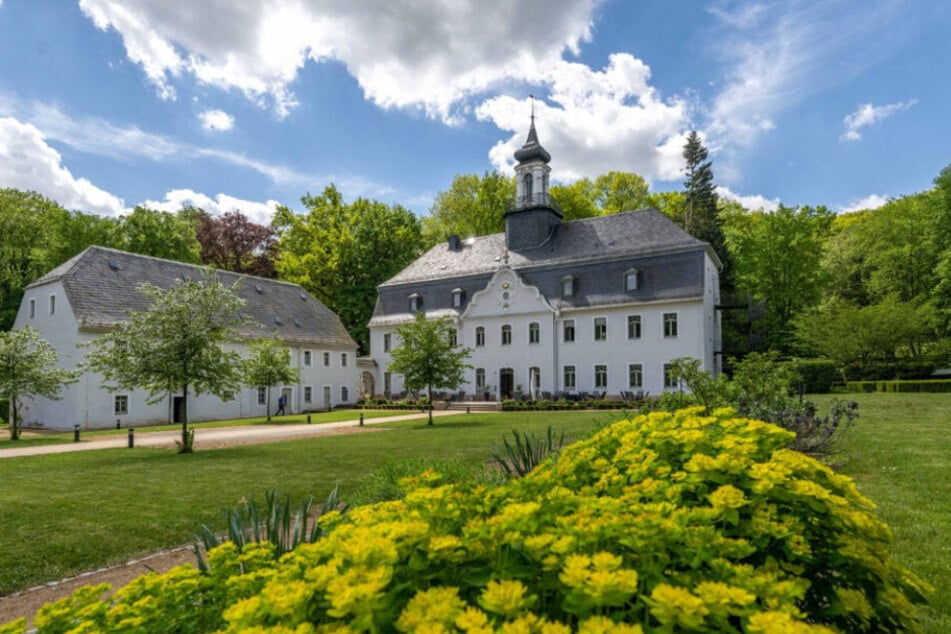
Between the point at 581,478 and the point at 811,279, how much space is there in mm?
48993

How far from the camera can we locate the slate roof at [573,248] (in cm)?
3431

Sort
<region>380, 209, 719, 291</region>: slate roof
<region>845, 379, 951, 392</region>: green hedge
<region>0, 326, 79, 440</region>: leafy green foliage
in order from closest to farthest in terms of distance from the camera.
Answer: <region>0, 326, 79, 440</region>: leafy green foliage
<region>845, 379, 951, 392</region>: green hedge
<region>380, 209, 719, 291</region>: slate roof

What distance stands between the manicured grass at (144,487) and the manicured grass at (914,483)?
12.8 feet

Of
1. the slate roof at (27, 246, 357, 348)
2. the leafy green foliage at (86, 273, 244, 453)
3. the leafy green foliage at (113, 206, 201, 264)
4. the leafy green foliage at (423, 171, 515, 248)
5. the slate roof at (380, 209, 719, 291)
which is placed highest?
the leafy green foliage at (423, 171, 515, 248)

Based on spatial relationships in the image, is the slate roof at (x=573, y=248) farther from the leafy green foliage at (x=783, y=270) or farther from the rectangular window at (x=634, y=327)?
the leafy green foliage at (x=783, y=270)

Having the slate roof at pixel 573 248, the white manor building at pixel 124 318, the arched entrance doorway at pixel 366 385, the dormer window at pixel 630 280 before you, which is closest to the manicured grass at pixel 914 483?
the dormer window at pixel 630 280

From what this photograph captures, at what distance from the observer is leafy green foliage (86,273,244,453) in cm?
1562

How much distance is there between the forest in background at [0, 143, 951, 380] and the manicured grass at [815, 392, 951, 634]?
19.7 meters

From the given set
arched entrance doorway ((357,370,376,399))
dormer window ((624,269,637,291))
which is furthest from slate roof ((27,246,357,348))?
dormer window ((624,269,637,291))

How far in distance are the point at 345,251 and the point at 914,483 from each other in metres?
44.9

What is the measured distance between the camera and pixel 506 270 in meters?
37.6

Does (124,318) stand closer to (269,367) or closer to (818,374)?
(269,367)

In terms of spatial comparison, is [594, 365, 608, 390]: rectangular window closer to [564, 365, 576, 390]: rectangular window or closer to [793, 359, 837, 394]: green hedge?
[564, 365, 576, 390]: rectangular window

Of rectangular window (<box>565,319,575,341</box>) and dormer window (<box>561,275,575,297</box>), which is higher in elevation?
dormer window (<box>561,275,575,297</box>)
